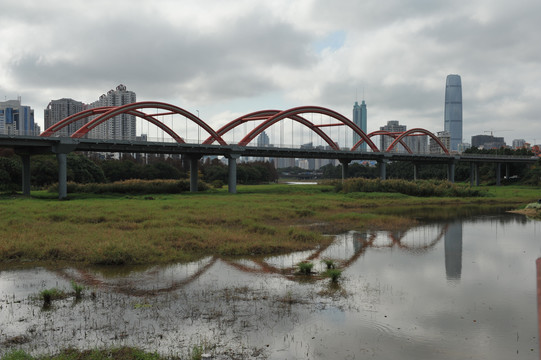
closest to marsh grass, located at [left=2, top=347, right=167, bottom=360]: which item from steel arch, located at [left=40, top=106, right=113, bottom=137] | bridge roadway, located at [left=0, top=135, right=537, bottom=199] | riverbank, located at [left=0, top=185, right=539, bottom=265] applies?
riverbank, located at [left=0, top=185, right=539, bottom=265]

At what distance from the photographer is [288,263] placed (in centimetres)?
1828

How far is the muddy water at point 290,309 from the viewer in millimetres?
9766

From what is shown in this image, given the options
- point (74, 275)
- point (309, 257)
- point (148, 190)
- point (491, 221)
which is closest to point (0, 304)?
point (74, 275)

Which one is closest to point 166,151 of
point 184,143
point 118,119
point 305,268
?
point 184,143

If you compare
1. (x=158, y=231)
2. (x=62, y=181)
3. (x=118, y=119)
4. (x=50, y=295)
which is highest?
(x=118, y=119)

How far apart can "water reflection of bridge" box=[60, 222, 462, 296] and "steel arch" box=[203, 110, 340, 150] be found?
42537 mm

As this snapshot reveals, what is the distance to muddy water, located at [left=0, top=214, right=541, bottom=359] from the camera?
977 centimetres

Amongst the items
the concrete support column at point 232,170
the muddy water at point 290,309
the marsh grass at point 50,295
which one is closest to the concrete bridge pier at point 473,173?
the concrete support column at point 232,170

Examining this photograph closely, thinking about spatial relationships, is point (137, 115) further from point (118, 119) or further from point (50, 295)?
point (118, 119)

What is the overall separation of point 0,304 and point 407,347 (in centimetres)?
1116

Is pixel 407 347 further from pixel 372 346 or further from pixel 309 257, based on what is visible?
pixel 309 257

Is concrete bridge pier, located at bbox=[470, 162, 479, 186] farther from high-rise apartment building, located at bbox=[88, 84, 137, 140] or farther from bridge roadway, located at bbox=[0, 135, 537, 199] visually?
high-rise apartment building, located at bbox=[88, 84, 137, 140]

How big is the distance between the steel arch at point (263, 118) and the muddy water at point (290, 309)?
48565mm

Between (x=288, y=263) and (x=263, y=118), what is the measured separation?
5456 cm
